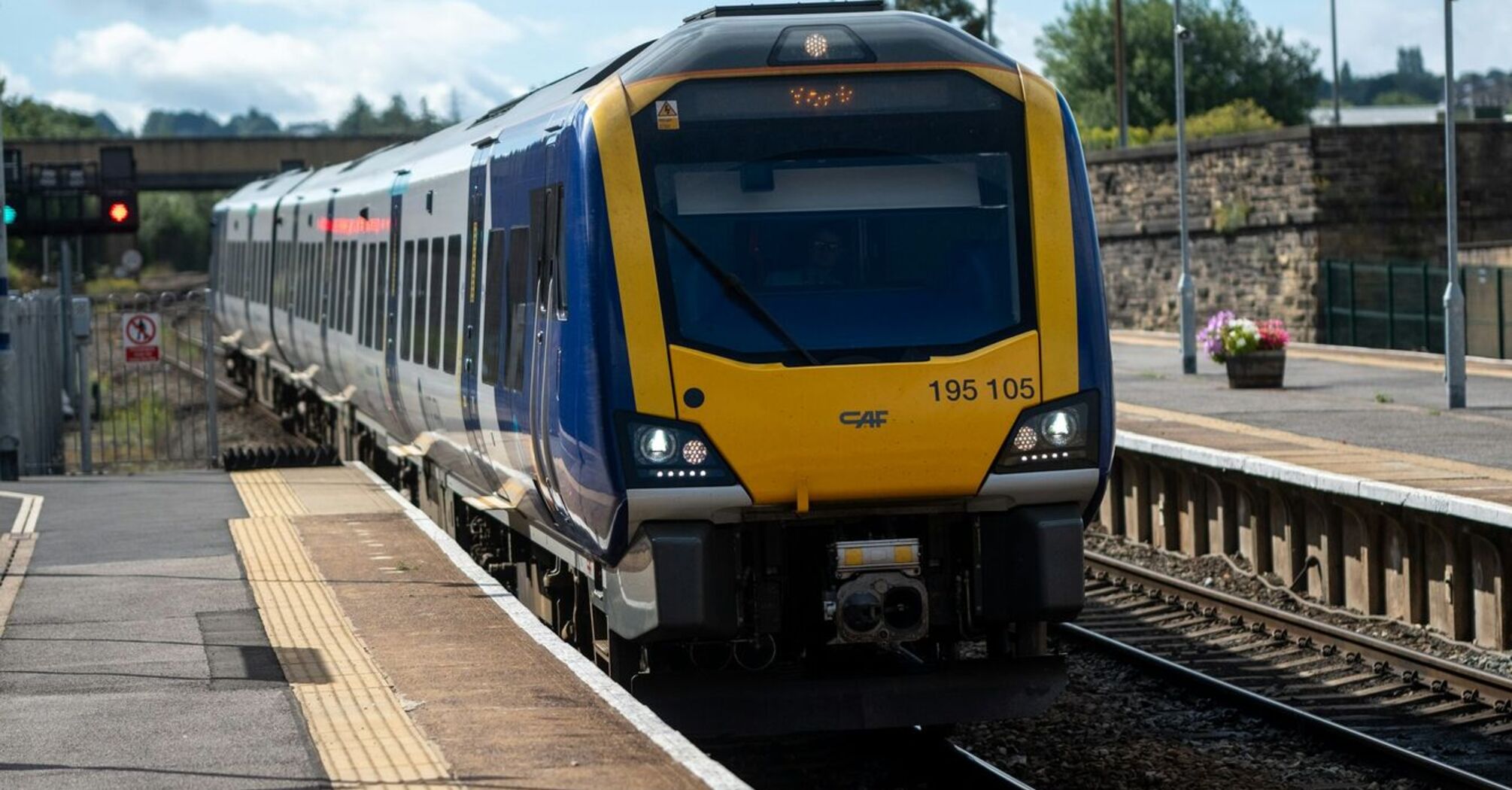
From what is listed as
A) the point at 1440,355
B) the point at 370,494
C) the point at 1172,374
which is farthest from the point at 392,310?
the point at 1440,355

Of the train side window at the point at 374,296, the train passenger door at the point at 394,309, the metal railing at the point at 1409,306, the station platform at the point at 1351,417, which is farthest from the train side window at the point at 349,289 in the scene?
the metal railing at the point at 1409,306

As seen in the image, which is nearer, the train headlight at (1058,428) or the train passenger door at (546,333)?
the train headlight at (1058,428)

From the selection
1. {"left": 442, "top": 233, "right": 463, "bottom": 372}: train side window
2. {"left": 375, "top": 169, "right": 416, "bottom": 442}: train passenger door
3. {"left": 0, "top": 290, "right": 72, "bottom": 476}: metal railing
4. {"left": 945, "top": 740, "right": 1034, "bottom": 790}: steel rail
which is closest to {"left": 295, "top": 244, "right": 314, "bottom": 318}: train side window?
{"left": 0, "top": 290, "right": 72, "bottom": 476}: metal railing

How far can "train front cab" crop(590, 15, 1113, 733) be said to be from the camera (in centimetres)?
881

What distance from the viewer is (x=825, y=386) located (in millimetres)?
8812

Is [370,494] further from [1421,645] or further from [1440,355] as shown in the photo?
[1440,355]

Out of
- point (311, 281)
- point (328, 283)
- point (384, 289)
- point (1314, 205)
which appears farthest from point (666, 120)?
point (1314, 205)

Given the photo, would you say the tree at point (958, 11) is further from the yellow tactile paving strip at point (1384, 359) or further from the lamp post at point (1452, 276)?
the lamp post at point (1452, 276)

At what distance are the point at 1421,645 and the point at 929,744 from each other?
510 centimetres

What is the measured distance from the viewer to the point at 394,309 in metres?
16.3

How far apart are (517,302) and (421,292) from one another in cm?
420

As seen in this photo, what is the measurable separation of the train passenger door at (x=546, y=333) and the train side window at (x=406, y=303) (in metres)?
5.16

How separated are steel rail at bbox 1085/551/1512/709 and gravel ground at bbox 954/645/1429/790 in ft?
4.29

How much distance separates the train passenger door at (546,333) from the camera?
31.1 feet
